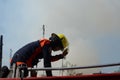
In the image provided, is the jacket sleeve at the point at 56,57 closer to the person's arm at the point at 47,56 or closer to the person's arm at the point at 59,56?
the person's arm at the point at 59,56

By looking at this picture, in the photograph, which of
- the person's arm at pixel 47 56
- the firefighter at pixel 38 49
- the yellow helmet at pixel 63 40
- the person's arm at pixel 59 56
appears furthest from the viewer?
the person's arm at pixel 59 56

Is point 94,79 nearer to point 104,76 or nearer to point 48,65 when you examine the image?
point 104,76

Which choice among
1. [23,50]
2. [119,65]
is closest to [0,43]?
[23,50]

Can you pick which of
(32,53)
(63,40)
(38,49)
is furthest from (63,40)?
(32,53)

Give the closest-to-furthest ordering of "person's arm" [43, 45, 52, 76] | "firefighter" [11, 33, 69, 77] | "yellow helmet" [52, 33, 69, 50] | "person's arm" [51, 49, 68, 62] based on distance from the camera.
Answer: "person's arm" [43, 45, 52, 76] < "firefighter" [11, 33, 69, 77] < "yellow helmet" [52, 33, 69, 50] < "person's arm" [51, 49, 68, 62]

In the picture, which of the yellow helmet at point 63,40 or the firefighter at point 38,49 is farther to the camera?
the yellow helmet at point 63,40

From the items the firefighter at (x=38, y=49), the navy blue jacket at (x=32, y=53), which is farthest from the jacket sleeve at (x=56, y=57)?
the navy blue jacket at (x=32, y=53)

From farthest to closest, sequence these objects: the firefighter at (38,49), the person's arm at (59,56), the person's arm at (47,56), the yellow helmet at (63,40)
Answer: the person's arm at (59,56) → the yellow helmet at (63,40) → the firefighter at (38,49) → the person's arm at (47,56)

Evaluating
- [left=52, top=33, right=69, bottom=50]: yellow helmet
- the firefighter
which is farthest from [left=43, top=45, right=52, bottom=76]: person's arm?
[left=52, top=33, right=69, bottom=50]: yellow helmet

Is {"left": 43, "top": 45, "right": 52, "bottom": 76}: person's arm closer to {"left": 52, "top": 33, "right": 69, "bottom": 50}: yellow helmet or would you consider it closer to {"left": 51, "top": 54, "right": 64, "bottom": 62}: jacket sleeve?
{"left": 52, "top": 33, "right": 69, "bottom": 50}: yellow helmet

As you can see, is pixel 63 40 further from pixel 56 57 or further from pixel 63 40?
pixel 56 57

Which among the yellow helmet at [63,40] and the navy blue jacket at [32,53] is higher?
the yellow helmet at [63,40]

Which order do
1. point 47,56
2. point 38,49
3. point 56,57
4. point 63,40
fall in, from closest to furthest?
point 47,56
point 38,49
point 63,40
point 56,57

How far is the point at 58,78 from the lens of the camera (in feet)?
21.8
